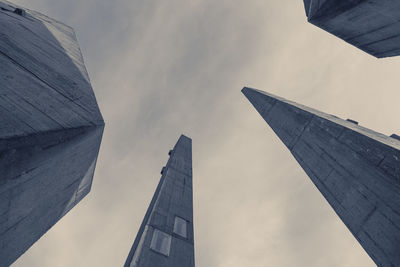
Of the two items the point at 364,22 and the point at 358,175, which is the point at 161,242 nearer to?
the point at 358,175

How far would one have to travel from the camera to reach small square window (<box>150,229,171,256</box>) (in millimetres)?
11345

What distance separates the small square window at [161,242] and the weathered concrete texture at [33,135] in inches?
234

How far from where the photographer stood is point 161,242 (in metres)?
11.9

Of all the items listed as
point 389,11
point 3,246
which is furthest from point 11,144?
point 389,11

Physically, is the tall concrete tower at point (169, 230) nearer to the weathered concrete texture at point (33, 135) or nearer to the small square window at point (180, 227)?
the small square window at point (180, 227)

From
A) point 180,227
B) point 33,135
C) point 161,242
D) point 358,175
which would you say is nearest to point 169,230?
point 180,227

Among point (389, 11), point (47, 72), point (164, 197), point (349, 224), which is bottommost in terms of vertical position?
point (164, 197)

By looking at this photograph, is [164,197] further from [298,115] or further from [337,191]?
[337,191]

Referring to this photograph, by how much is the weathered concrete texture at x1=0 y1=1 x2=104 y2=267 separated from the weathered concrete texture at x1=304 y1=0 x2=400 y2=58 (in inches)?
288

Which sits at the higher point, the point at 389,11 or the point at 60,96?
the point at 389,11

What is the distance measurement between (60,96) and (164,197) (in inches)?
477

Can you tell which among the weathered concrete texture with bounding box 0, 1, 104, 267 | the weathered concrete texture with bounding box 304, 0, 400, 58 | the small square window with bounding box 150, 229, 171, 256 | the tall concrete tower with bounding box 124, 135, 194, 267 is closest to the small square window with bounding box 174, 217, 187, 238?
the tall concrete tower with bounding box 124, 135, 194, 267

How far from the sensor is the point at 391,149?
5.69 m

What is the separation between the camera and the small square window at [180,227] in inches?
530
